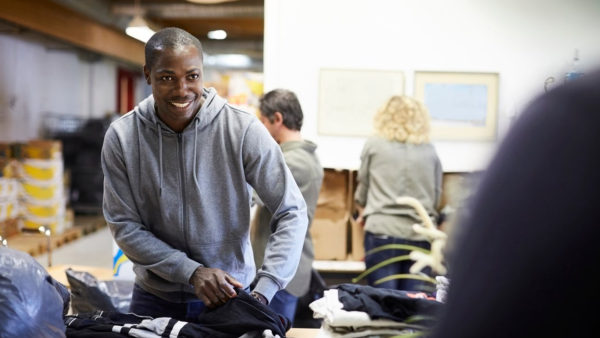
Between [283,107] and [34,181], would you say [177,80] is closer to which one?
[283,107]

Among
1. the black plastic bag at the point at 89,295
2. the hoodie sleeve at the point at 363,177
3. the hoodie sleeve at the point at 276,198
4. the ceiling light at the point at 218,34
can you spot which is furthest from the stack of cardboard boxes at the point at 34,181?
the ceiling light at the point at 218,34

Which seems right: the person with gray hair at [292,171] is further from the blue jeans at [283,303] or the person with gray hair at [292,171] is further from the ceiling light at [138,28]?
the ceiling light at [138,28]

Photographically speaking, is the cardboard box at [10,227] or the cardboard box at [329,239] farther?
the cardboard box at [10,227]

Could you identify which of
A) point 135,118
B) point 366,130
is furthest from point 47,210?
point 135,118

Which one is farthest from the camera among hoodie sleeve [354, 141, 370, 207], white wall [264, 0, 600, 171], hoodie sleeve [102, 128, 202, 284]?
white wall [264, 0, 600, 171]

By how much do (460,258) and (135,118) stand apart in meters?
1.67

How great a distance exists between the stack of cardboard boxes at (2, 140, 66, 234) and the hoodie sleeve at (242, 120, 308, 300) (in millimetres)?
5479

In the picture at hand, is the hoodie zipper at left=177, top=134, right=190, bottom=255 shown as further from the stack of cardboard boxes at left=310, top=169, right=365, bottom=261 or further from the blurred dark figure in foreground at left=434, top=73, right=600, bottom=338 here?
the stack of cardboard boxes at left=310, top=169, right=365, bottom=261

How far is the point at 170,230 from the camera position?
184 centimetres

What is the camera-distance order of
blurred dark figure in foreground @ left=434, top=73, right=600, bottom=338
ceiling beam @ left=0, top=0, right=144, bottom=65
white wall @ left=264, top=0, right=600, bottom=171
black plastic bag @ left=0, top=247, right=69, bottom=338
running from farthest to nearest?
ceiling beam @ left=0, top=0, right=144, bottom=65 < white wall @ left=264, top=0, right=600, bottom=171 < black plastic bag @ left=0, top=247, right=69, bottom=338 < blurred dark figure in foreground @ left=434, top=73, right=600, bottom=338

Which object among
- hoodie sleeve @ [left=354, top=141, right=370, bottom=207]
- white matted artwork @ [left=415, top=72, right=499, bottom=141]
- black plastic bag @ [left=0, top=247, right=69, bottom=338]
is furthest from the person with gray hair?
white matted artwork @ [left=415, top=72, right=499, bottom=141]

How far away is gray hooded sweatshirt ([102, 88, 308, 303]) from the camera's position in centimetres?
182

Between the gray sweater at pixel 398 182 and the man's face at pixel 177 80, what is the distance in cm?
192

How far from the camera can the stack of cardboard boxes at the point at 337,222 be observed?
14.1 ft
